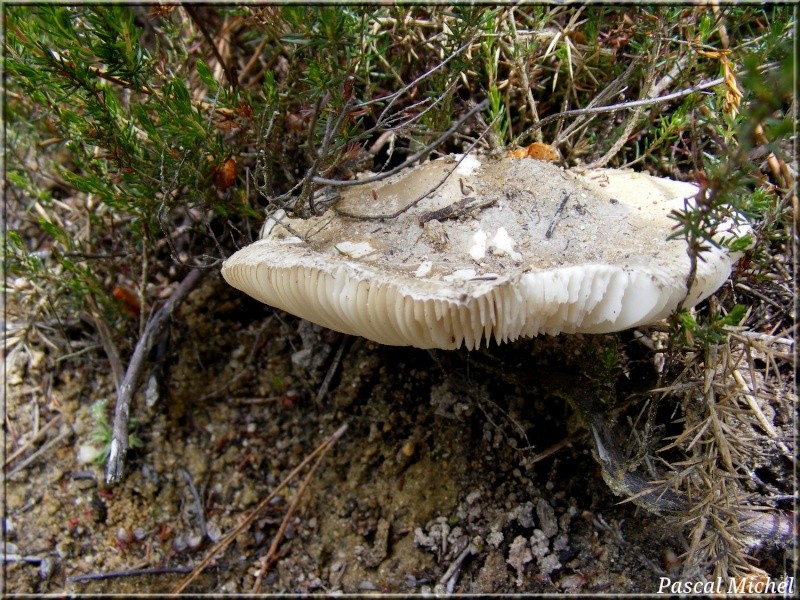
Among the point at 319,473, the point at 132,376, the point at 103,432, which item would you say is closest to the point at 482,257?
the point at 319,473

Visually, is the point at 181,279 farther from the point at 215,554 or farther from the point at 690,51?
the point at 690,51

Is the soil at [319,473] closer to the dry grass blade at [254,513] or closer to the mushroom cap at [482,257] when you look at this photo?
the dry grass blade at [254,513]

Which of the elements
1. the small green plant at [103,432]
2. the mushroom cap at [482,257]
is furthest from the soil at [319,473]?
the mushroom cap at [482,257]

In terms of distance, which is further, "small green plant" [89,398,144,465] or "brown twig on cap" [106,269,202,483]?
"small green plant" [89,398,144,465]

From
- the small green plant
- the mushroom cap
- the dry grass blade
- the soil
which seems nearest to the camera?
the mushroom cap

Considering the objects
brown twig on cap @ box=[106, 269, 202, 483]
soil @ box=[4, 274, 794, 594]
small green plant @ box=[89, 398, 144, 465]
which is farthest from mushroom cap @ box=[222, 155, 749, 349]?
small green plant @ box=[89, 398, 144, 465]

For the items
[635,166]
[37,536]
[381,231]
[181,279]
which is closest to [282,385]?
[181,279]

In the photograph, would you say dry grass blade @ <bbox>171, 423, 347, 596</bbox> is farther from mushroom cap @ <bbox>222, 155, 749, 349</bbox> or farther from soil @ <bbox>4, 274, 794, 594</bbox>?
mushroom cap @ <bbox>222, 155, 749, 349</bbox>
